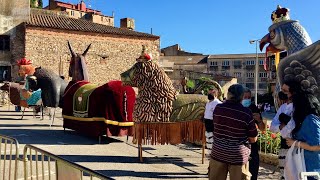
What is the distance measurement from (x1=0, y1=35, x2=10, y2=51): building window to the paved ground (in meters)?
19.3

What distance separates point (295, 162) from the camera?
3.56 m

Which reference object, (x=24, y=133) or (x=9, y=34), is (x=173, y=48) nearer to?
(x=9, y=34)

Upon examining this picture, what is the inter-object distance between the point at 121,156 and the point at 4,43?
24385 mm

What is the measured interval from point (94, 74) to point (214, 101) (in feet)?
87.5

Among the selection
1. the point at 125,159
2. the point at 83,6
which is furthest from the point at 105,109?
the point at 83,6

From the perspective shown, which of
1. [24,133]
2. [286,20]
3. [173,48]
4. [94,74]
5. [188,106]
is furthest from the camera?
[173,48]

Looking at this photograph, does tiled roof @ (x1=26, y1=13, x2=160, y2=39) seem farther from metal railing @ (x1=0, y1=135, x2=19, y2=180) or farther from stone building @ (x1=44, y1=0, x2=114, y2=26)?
metal railing @ (x1=0, y1=135, x2=19, y2=180)

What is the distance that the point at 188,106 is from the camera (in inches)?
287

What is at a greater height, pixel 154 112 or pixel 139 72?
pixel 139 72

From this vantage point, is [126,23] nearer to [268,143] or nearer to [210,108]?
[268,143]

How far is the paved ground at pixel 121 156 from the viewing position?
22.0 ft

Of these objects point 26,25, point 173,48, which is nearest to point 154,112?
point 26,25

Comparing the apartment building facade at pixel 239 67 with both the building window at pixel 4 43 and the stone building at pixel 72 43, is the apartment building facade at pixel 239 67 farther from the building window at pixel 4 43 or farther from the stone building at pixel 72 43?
the building window at pixel 4 43

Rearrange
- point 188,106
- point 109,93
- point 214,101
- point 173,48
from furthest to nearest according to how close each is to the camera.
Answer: point 173,48 < point 109,93 < point 188,106 < point 214,101
